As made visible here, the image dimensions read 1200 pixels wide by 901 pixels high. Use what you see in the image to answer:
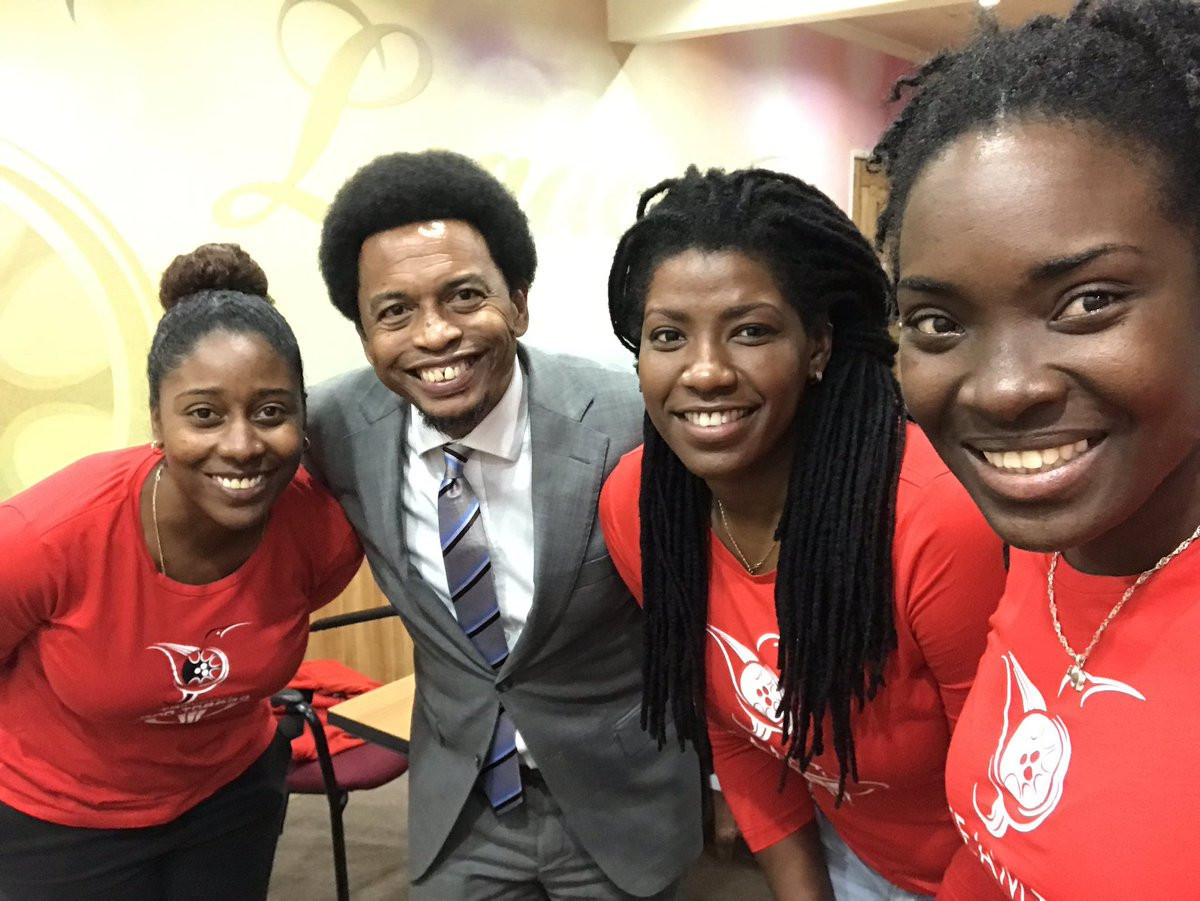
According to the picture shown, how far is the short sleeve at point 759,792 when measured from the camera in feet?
4.85

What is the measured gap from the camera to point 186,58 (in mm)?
2939

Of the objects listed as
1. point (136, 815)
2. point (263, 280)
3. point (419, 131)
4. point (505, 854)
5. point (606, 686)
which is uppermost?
point (419, 131)

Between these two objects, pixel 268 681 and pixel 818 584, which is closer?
pixel 818 584

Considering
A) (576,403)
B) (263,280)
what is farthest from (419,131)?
(576,403)

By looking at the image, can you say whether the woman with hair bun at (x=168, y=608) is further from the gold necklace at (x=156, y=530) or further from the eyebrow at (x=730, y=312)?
the eyebrow at (x=730, y=312)

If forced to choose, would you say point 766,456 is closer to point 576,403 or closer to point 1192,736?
point 576,403

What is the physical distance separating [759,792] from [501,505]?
2.22 ft

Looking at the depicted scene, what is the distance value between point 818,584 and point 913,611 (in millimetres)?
123

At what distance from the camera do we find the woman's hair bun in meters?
1.64

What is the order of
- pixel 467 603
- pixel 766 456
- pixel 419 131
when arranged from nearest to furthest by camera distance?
pixel 766 456 < pixel 467 603 < pixel 419 131

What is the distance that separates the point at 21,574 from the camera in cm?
145

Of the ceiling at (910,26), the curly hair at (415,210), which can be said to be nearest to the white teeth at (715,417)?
the curly hair at (415,210)

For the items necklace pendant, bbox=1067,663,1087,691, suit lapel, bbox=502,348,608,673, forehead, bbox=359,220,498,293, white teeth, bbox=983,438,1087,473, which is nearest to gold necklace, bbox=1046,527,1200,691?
necklace pendant, bbox=1067,663,1087,691

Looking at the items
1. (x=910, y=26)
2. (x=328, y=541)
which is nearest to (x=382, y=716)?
(x=328, y=541)
